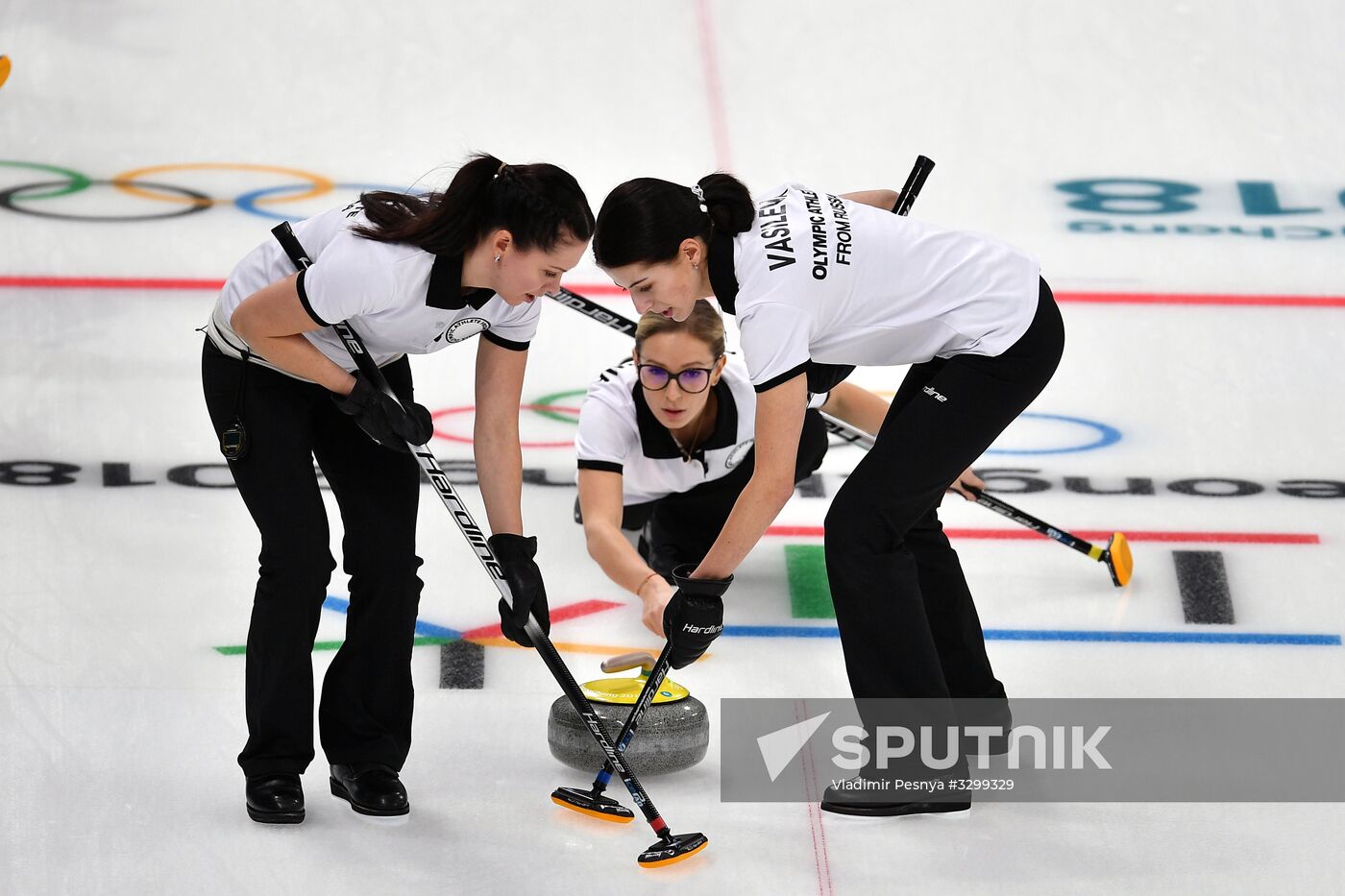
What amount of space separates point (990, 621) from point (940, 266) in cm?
106

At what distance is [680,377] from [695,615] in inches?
30.1

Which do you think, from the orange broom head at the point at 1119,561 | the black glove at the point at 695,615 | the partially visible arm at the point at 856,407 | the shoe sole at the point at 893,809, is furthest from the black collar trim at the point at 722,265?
the orange broom head at the point at 1119,561

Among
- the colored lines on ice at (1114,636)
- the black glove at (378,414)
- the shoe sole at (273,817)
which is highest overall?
the black glove at (378,414)

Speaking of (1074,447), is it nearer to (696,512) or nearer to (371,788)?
(696,512)

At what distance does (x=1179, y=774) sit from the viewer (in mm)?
2900

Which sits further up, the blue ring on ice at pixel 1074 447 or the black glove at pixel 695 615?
the black glove at pixel 695 615

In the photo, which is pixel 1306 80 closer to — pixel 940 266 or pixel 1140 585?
pixel 1140 585

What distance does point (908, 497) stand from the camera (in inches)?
106

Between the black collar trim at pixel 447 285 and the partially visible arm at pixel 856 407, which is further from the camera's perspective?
the partially visible arm at pixel 856 407

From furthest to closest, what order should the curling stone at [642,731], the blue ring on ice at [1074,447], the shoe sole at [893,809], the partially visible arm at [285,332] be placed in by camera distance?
1. the blue ring on ice at [1074,447]
2. the curling stone at [642,731]
3. the shoe sole at [893,809]
4. the partially visible arm at [285,332]

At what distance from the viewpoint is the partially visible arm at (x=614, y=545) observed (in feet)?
9.93

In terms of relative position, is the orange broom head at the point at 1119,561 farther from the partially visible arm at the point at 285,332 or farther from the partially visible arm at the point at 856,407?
the partially visible arm at the point at 285,332

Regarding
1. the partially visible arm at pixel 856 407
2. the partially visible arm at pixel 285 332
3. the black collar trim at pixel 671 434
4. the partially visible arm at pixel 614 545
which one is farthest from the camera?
the partially visible arm at pixel 856 407

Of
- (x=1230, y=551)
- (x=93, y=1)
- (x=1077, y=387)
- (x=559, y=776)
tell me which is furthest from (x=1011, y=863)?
(x=93, y=1)
